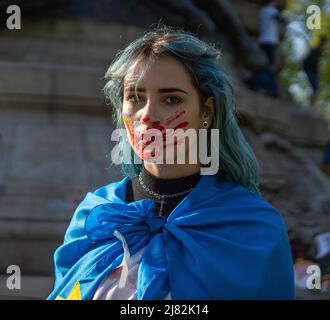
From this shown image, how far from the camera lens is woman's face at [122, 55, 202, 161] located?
2482 mm

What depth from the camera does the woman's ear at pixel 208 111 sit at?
2.62 meters

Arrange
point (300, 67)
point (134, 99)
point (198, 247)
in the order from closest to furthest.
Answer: point (198, 247), point (134, 99), point (300, 67)

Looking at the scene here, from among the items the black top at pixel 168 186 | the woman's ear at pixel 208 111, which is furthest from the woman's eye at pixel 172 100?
the black top at pixel 168 186

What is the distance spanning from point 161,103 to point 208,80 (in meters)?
0.20

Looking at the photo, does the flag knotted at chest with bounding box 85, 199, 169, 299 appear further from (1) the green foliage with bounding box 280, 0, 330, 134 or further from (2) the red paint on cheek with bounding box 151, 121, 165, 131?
(1) the green foliage with bounding box 280, 0, 330, 134

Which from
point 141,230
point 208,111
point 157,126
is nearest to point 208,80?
point 208,111

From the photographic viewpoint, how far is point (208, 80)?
8.44 feet

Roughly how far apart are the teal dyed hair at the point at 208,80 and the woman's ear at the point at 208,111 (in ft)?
0.04

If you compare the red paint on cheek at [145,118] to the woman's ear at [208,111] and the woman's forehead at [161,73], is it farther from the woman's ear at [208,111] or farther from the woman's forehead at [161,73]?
the woman's ear at [208,111]

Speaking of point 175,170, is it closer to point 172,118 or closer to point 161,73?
point 172,118

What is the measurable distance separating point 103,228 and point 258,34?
10.6 metres

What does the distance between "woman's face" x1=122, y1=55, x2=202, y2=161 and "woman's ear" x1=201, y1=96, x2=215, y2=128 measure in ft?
0.22

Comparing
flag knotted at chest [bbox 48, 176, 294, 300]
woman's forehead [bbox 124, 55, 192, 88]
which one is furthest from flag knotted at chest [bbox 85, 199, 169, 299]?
woman's forehead [bbox 124, 55, 192, 88]

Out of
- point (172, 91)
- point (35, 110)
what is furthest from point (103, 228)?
point (35, 110)
